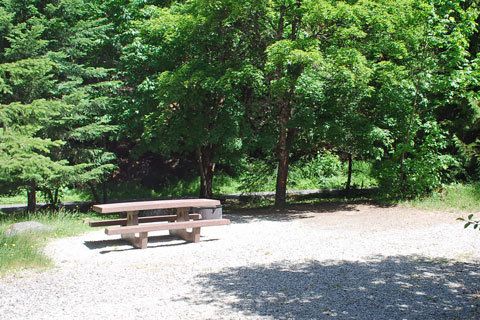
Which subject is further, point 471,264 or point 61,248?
point 61,248

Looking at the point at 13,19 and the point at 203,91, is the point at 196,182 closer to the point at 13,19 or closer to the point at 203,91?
the point at 203,91

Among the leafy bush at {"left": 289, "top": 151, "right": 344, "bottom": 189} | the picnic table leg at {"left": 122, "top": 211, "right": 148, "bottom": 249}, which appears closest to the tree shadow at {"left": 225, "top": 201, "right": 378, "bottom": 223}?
the leafy bush at {"left": 289, "top": 151, "right": 344, "bottom": 189}

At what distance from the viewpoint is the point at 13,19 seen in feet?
43.1

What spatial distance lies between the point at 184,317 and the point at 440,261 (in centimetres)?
426

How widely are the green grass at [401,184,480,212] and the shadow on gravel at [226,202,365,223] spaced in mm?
1963

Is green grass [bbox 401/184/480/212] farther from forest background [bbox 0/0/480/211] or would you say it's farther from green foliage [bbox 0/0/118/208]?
green foliage [bbox 0/0/118/208]

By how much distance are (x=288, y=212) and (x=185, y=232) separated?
198 inches

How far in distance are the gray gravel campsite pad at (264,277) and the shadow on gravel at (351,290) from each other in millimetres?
12

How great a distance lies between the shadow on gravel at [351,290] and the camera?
4730 mm

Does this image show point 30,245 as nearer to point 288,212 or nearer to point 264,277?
point 264,277

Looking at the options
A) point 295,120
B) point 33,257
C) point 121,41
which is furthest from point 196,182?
point 33,257

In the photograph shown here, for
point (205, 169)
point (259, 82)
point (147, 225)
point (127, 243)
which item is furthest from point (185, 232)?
point (205, 169)

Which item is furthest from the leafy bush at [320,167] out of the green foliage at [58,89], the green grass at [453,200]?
the green foliage at [58,89]

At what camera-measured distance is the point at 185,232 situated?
9305 millimetres
